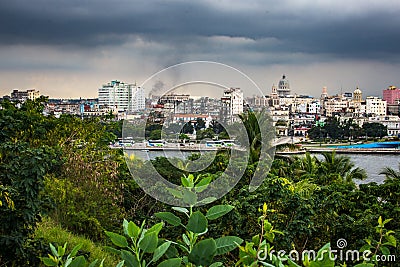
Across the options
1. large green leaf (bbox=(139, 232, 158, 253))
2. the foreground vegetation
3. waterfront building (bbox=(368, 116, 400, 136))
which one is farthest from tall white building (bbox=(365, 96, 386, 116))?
large green leaf (bbox=(139, 232, 158, 253))

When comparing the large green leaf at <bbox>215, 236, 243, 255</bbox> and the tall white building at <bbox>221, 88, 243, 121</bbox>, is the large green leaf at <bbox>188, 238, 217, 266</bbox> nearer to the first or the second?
the large green leaf at <bbox>215, 236, 243, 255</bbox>

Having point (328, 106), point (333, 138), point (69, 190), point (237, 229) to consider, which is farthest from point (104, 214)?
point (328, 106)

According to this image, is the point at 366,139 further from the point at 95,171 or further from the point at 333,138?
the point at 95,171

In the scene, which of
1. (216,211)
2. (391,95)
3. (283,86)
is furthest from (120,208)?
(391,95)

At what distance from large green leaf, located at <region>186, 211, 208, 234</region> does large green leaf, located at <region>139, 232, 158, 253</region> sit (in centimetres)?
6

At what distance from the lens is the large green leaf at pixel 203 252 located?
71cm

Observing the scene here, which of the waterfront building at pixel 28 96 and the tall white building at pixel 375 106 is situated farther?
the tall white building at pixel 375 106

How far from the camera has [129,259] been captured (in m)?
0.70

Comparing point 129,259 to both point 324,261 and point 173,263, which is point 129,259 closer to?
point 173,263

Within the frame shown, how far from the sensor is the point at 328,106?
7144 centimetres

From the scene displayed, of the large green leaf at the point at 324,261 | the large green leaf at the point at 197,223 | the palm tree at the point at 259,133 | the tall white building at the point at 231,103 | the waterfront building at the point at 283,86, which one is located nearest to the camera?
the large green leaf at the point at 324,261

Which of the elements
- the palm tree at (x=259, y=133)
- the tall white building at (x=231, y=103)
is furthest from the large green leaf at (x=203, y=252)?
the palm tree at (x=259, y=133)

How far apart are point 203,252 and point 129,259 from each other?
10 centimetres

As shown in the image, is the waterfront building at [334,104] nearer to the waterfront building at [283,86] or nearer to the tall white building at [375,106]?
the tall white building at [375,106]
